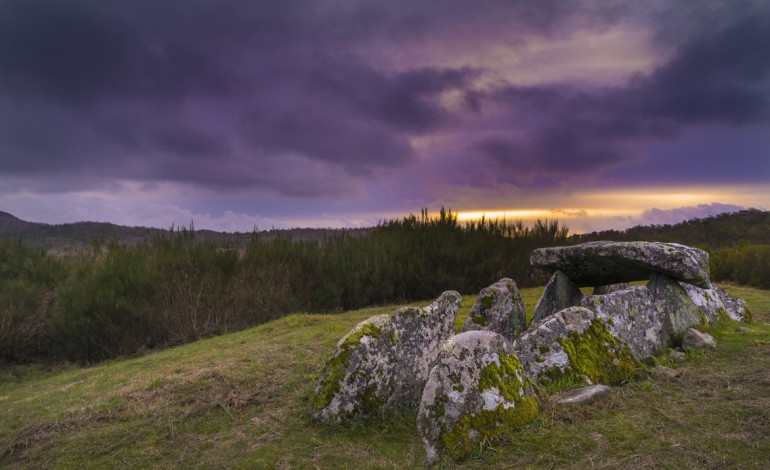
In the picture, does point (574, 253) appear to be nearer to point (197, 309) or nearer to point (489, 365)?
point (489, 365)

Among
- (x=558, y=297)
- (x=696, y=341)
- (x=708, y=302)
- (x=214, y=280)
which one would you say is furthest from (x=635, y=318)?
(x=214, y=280)

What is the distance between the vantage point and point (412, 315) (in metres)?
5.43

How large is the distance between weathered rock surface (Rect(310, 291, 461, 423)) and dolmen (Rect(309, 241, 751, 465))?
0.01 metres

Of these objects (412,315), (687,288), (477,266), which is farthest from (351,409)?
(477,266)

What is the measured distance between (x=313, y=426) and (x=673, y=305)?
4.91 m

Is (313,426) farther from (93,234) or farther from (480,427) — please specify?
(93,234)

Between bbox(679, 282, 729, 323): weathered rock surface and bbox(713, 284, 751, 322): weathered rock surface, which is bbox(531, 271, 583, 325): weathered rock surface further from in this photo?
bbox(713, 284, 751, 322): weathered rock surface

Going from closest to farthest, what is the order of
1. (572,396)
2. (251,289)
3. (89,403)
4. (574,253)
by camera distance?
1. (572,396)
2. (89,403)
3. (574,253)
4. (251,289)

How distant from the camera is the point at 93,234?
16719 mm

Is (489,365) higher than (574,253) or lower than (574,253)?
lower

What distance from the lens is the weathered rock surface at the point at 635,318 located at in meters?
5.83

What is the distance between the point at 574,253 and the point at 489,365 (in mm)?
3701

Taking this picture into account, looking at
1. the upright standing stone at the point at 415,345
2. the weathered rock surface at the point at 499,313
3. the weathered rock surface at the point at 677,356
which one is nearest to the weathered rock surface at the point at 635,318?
the weathered rock surface at the point at 677,356

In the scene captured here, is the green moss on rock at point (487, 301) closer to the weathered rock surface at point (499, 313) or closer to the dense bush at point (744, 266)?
the weathered rock surface at point (499, 313)
